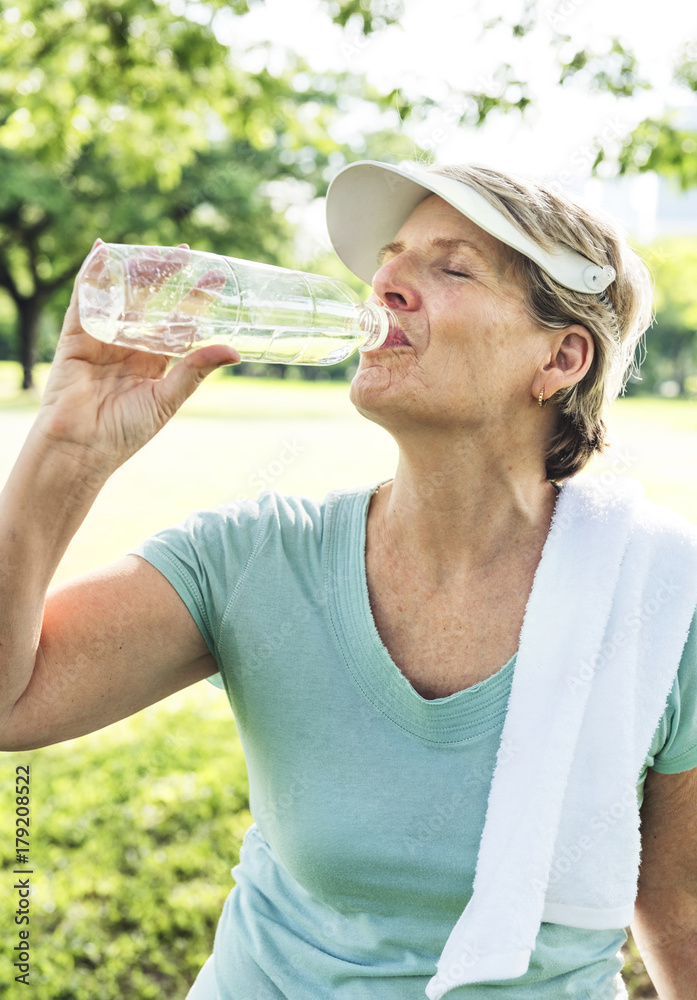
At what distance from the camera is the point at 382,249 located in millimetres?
2543

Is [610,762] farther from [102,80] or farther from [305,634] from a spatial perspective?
[102,80]

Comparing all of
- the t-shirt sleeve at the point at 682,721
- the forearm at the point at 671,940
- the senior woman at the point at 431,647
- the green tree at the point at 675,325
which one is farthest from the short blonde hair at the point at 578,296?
the green tree at the point at 675,325

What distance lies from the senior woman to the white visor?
→ 0.04 ft

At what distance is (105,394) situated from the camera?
182 centimetres

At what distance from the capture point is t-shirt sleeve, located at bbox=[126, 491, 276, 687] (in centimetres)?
198

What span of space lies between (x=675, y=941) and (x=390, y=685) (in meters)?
0.94

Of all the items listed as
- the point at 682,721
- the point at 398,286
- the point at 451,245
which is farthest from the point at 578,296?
the point at 682,721

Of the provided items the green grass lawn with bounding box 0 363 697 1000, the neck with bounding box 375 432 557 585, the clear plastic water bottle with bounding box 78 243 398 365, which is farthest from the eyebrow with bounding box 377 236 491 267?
the green grass lawn with bounding box 0 363 697 1000

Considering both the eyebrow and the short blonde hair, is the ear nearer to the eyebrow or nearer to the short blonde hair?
the short blonde hair

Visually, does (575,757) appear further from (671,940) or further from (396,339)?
(396,339)

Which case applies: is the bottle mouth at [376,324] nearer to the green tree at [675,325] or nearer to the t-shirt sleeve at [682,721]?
the t-shirt sleeve at [682,721]

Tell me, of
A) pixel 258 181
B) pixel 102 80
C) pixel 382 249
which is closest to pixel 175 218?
pixel 258 181

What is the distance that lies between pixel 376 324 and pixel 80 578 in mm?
910

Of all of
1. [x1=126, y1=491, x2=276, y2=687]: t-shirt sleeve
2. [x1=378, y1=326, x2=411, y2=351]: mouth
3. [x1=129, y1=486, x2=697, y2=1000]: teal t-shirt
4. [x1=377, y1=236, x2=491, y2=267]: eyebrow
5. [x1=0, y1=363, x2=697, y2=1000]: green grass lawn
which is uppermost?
[x1=377, y1=236, x2=491, y2=267]: eyebrow
